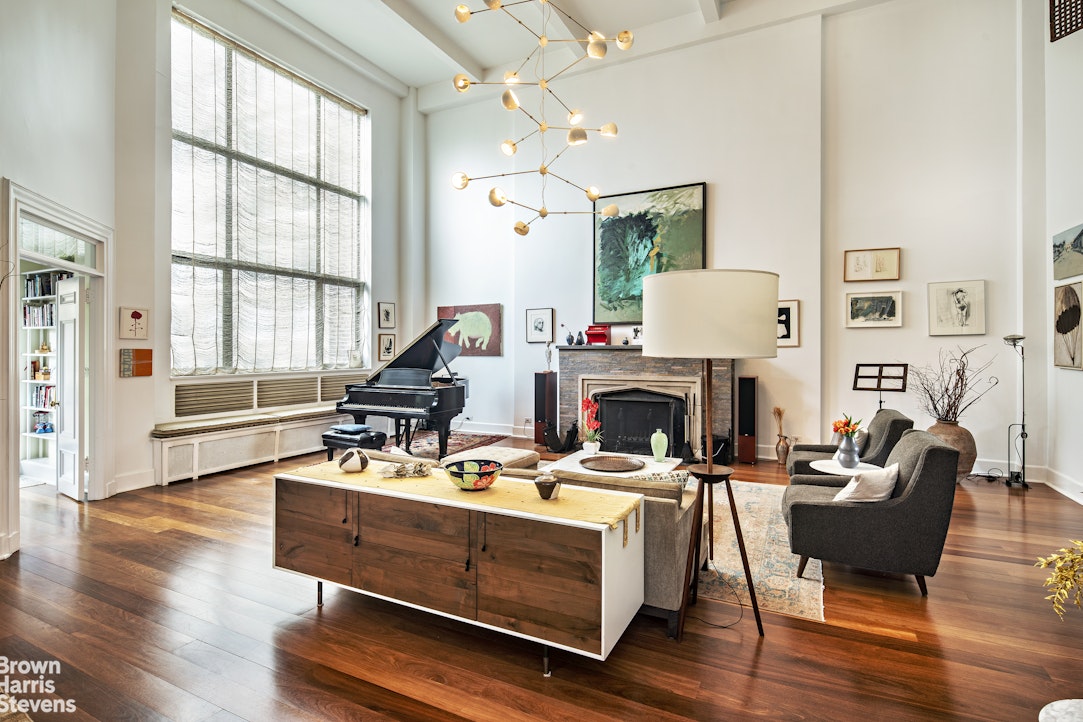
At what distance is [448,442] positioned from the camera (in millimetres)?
7562

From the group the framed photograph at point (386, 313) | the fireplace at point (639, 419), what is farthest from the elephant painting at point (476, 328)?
the fireplace at point (639, 419)

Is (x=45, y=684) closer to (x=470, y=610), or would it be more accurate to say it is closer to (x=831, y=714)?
(x=470, y=610)

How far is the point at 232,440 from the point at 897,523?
20.8 ft

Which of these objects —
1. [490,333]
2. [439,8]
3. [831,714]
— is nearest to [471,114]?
[439,8]

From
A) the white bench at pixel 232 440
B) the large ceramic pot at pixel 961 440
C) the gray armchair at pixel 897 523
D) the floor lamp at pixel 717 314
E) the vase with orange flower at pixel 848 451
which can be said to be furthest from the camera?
the white bench at pixel 232 440

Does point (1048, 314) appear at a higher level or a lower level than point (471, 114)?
lower

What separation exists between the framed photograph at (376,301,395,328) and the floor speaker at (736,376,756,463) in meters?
5.51

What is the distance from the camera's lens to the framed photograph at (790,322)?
6414mm

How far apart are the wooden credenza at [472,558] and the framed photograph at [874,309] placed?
202 inches

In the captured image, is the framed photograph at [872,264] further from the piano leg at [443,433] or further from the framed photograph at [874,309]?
the piano leg at [443,433]

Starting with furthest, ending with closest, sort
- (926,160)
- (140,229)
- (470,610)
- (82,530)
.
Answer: (926,160) < (140,229) < (82,530) < (470,610)

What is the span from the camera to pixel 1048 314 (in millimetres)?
5422

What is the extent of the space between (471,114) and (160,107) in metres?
4.52

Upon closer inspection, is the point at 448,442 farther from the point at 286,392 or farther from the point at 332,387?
the point at 286,392
